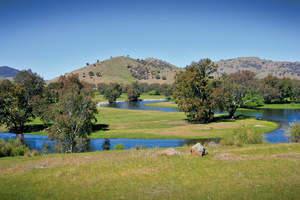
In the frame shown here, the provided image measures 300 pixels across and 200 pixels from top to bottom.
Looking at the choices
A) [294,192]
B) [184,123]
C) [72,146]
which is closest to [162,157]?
[294,192]

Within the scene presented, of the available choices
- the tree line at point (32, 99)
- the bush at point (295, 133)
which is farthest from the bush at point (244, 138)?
the tree line at point (32, 99)

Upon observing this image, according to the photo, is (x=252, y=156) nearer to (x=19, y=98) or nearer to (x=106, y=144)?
(x=106, y=144)

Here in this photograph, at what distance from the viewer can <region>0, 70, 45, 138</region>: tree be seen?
6075cm

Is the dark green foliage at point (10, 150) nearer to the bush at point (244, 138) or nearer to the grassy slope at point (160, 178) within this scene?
the grassy slope at point (160, 178)

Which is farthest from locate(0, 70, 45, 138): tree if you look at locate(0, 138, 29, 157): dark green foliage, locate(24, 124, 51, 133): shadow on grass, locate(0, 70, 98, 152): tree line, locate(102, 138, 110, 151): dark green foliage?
locate(0, 138, 29, 157): dark green foliage

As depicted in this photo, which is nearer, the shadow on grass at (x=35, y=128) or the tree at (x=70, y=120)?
the tree at (x=70, y=120)

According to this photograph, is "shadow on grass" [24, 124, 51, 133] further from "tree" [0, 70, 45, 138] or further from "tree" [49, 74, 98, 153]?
"tree" [49, 74, 98, 153]

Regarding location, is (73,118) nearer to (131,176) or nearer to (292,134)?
(131,176)

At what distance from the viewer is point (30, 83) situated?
6706 centimetres

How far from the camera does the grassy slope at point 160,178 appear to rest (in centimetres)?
1445

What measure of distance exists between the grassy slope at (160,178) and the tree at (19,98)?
44002 millimetres

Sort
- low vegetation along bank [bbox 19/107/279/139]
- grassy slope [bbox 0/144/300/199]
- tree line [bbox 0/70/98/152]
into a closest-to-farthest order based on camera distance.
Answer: grassy slope [bbox 0/144/300/199] → tree line [bbox 0/70/98/152] → low vegetation along bank [bbox 19/107/279/139]

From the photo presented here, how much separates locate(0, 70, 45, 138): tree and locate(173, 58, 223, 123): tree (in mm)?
44053

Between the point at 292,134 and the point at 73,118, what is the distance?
119ft
